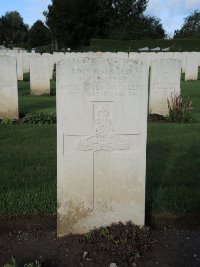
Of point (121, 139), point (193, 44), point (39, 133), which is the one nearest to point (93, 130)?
point (121, 139)

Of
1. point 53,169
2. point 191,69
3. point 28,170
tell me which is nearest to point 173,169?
point 53,169

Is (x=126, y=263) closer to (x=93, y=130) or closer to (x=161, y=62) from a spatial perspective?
(x=93, y=130)

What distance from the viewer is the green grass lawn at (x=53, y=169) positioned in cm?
503

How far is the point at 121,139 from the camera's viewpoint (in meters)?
4.21

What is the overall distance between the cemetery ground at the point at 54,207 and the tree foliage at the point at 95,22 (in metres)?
54.2

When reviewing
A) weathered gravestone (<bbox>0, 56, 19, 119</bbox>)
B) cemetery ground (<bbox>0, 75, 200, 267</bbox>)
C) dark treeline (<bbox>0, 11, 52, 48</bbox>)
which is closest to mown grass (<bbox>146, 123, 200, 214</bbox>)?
cemetery ground (<bbox>0, 75, 200, 267</bbox>)

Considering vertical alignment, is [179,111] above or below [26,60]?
below

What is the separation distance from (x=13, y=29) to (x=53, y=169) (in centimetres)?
9398

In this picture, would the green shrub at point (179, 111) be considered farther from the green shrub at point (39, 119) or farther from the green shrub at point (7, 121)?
the green shrub at point (7, 121)

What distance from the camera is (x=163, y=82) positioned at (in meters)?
11.2

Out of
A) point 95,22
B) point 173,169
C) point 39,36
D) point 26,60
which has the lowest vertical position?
point 173,169

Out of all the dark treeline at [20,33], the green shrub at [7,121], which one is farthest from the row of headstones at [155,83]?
the dark treeline at [20,33]

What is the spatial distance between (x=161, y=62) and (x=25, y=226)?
6.90 metres

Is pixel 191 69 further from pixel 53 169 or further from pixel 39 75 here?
pixel 53 169
